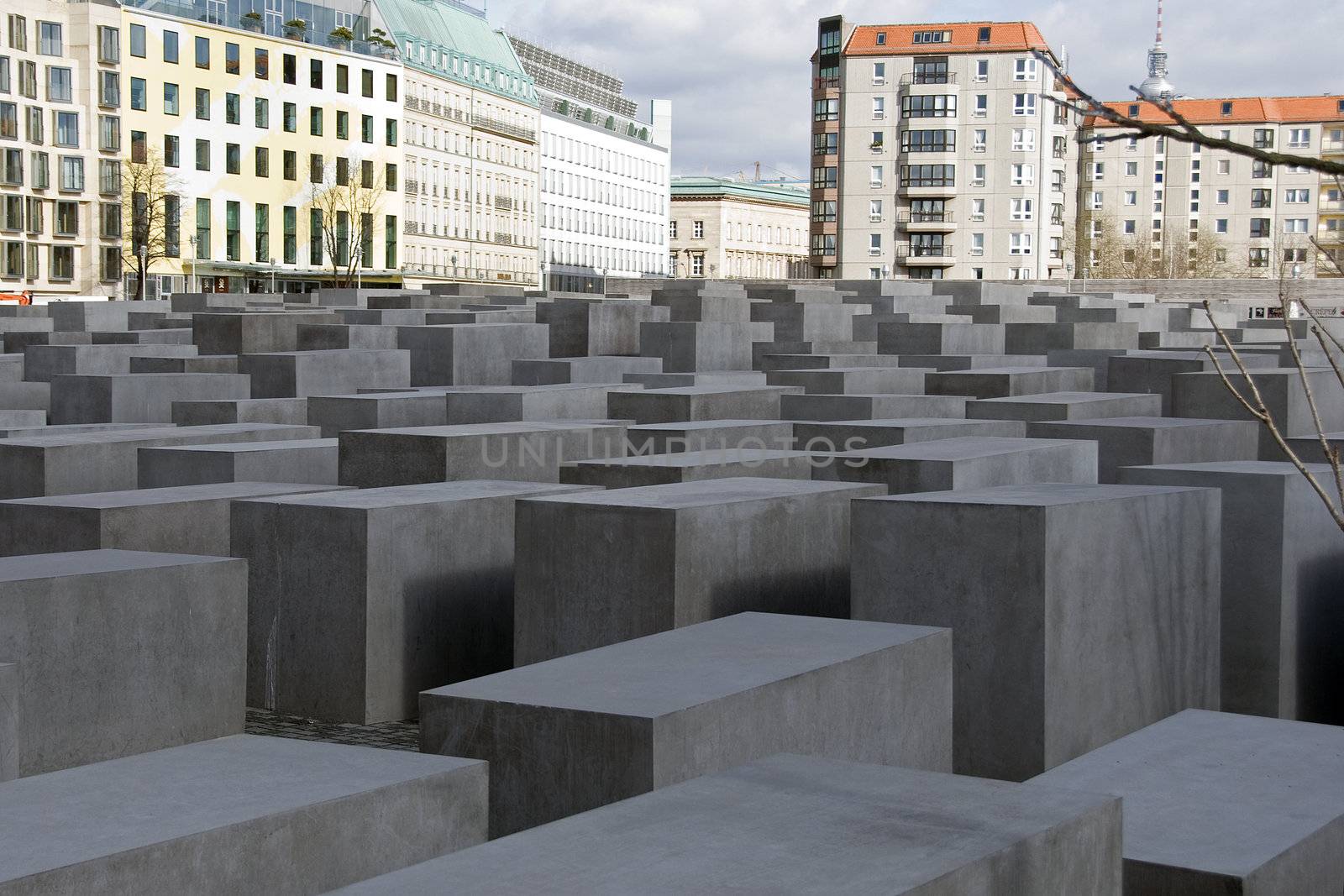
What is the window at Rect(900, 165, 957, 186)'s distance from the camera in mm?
86438

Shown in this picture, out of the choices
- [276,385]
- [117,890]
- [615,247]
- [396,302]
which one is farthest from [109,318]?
[615,247]

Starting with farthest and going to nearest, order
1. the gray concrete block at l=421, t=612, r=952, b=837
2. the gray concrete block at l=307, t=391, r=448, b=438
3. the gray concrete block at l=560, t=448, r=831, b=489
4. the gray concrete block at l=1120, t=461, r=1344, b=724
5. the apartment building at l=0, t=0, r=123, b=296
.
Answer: the apartment building at l=0, t=0, r=123, b=296 → the gray concrete block at l=307, t=391, r=448, b=438 → the gray concrete block at l=560, t=448, r=831, b=489 → the gray concrete block at l=1120, t=461, r=1344, b=724 → the gray concrete block at l=421, t=612, r=952, b=837

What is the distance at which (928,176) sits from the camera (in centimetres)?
8675

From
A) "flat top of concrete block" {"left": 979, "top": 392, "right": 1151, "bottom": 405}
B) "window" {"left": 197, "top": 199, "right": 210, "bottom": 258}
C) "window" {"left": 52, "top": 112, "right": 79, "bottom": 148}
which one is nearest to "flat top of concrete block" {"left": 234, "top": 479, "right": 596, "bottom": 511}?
"flat top of concrete block" {"left": 979, "top": 392, "right": 1151, "bottom": 405}

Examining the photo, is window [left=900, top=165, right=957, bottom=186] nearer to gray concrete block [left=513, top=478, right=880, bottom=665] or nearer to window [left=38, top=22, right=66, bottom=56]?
window [left=38, top=22, right=66, bottom=56]

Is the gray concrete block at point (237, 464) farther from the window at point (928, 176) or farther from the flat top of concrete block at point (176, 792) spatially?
the window at point (928, 176)

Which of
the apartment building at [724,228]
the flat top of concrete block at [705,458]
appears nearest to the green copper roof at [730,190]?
the apartment building at [724,228]

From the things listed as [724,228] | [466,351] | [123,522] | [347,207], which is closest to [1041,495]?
[123,522]

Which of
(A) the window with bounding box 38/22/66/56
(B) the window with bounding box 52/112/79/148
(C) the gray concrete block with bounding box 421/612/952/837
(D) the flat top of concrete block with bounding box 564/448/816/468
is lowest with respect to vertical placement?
(C) the gray concrete block with bounding box 421/612/952/837

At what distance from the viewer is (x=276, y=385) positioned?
14.0 m

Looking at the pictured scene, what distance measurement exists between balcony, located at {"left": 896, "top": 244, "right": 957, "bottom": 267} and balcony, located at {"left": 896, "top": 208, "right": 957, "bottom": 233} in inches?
37.6

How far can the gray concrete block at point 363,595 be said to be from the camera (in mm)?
7109

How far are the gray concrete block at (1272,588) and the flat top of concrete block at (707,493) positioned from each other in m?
1.51

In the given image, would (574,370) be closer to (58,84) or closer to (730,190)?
(58,84)
